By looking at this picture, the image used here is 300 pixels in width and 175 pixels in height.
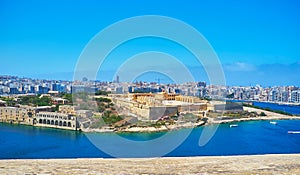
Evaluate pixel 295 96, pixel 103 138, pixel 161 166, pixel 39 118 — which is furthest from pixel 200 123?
pixel 295 96

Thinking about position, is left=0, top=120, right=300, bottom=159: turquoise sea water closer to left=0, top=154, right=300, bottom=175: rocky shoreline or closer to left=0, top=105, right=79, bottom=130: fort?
left=0, top=105, right=79, bottom=130: fort

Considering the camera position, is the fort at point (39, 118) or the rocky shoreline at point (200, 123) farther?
the fort at point (39, 118)

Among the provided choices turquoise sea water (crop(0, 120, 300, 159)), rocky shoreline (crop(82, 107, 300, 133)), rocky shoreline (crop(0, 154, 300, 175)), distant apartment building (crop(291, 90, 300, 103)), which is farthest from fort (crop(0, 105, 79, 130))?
distant apartment building (crop(291, 90, 300, 103))

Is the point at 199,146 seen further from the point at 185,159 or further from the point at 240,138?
the point at 185,159

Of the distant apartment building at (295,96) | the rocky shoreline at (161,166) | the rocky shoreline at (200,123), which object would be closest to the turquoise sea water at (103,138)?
the rocky shoreline at (200,123)

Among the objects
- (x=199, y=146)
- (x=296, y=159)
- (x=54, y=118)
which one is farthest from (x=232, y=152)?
(x=54, y=118)

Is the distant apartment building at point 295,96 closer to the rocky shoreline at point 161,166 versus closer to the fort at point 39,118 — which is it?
the fort at point 39,118

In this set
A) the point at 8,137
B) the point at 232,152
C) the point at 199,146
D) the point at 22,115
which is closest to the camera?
the point at 232,152
